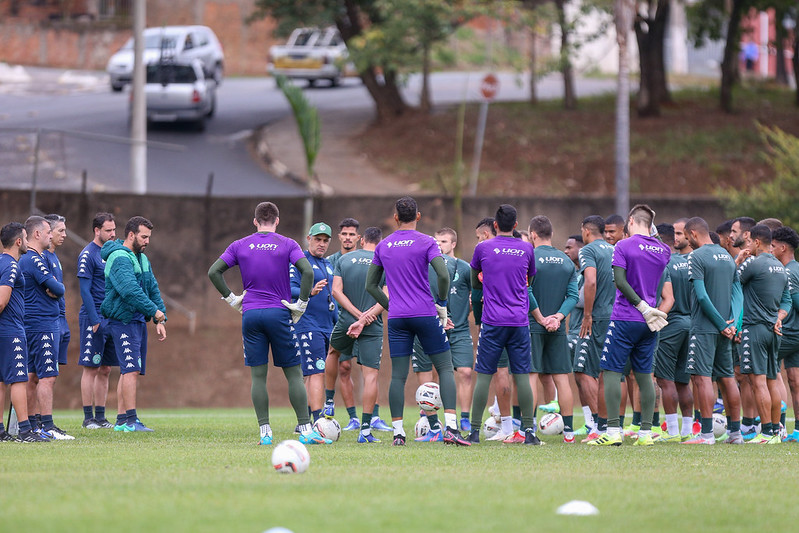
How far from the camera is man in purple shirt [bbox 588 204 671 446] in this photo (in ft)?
34.8

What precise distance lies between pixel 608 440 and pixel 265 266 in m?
3.98

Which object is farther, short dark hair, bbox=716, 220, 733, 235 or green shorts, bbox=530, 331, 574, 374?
short dark hair, bbox=716, 220, 733, 235

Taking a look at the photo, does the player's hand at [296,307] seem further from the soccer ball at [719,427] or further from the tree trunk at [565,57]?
the tree trunk at [565,57]

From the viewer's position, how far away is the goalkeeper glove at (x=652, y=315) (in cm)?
1052

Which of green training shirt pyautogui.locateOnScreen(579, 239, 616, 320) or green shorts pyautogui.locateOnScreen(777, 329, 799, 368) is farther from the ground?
green training shirt pyautogui.locateOnScreen(579, 239, 616, 320)

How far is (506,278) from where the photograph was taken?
10.6m

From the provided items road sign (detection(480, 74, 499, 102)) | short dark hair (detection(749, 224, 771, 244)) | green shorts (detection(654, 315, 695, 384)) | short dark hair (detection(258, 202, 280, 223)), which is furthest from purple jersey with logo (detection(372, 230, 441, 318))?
road sign (detection(480, 74, 499, 102))

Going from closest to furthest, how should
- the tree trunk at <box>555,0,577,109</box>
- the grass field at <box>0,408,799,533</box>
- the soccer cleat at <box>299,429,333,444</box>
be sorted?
the grass field at <box>0,408,799,533</box>, the soccer cleat at <box>299,429,333,444</box>, the tree trunk at <box>555,0,577,109</box>

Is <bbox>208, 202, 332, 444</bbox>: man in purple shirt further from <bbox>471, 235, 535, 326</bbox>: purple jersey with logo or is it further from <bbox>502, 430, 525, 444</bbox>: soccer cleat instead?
<bbox>502, 430, 525, 444</bbox>: soccer cleat

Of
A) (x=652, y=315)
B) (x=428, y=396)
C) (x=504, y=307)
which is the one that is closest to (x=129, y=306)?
(x=428, y=396)

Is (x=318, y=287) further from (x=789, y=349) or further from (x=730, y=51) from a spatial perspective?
(x=730, y=51)

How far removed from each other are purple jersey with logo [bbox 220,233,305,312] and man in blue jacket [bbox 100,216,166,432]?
6.99 feet

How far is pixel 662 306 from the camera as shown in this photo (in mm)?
11102

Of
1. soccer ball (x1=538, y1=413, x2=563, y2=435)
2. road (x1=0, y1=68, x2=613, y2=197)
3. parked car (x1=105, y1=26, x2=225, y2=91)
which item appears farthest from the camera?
parked car (x1=105, y1=26, x2=225, y2=91)
